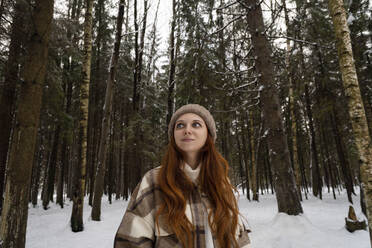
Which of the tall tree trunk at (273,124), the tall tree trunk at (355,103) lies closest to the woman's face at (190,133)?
the tall tree trunk at (355,103)

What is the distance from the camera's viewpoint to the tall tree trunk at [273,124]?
18.7 ft

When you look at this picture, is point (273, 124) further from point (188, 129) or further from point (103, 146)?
point (103, 146)

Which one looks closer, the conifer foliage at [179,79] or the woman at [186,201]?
the woman at [186,201]

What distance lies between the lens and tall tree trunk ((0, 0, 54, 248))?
3475 mm

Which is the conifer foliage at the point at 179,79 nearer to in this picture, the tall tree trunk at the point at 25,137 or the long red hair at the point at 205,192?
the tall tree trunk at the point at 25,137

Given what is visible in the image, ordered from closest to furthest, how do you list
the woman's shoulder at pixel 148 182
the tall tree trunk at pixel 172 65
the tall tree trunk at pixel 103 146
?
the woman's shoulder at pixel 148 182 < the tall tree trunk at pixel 103 146 < the tall tree trunk at pixel 172 65

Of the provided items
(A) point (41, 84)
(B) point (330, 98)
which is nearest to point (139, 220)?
(A) point (41, 84)

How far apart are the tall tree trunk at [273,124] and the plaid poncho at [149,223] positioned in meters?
4.84

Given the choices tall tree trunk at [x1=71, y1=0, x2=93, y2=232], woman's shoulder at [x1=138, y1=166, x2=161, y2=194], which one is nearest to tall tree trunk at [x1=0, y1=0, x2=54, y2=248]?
woman's shoulder at [x1=138, y1=166, x2=161, y2=194]

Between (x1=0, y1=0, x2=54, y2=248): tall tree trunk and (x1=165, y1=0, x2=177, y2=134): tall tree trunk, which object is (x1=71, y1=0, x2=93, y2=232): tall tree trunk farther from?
(x1=165, y1=0, x2=177, y2=134): tall tree trunk

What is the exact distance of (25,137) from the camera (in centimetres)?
363

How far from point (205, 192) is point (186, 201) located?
0.20m

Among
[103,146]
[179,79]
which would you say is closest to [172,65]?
[179,79]

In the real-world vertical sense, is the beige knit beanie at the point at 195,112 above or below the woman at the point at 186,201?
above
